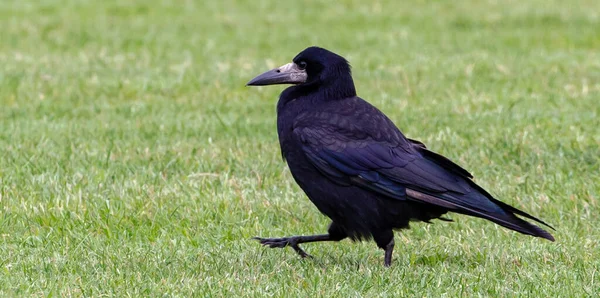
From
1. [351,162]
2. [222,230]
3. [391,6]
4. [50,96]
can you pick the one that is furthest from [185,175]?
[391,6]

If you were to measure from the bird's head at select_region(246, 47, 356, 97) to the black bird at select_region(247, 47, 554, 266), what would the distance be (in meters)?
0.17

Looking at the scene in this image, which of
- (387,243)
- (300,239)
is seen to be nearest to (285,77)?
(300,239)

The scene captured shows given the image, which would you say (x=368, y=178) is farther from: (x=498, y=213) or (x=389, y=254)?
(x=498, y=213)

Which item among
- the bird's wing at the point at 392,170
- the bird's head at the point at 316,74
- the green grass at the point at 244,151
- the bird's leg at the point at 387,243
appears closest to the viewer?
the green grass at the point at 244,151

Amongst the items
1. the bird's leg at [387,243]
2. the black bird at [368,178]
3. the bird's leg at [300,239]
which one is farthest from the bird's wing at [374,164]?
the bird's leg at [300,239]

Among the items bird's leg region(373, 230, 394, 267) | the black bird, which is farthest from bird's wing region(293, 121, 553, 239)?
bird's leg region(373, 230, 394, 267)

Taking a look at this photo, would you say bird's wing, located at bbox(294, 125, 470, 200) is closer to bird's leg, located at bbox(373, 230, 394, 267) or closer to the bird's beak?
bird's leg, located at bbox(373, 230, 394, 267)

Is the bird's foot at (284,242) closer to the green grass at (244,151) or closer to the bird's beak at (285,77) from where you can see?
the green grass at (244,151)

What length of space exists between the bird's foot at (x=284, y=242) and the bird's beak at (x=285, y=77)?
35.0 inches

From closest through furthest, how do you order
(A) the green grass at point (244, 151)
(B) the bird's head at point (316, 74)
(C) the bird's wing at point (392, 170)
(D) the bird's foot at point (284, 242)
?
(A) the green grass at point (244, 151) → (C) the bird's wing at point (392, 170) → (D) the bird's foot at point (284, 242) → (B) the bird's head at point (316, 74)

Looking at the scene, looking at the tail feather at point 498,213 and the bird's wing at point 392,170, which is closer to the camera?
the tail feather at point 498,213

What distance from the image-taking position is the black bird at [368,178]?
17.1 ft

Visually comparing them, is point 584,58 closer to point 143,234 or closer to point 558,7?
point 558,7

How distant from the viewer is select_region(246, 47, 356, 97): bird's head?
18.8ft
